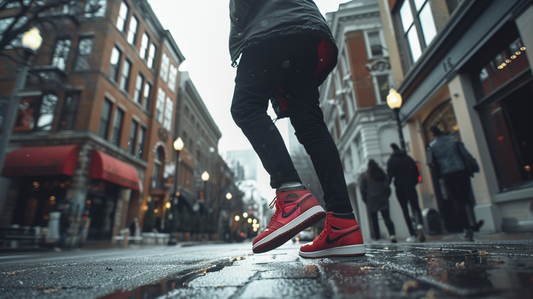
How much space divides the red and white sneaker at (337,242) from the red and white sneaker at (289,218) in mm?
101

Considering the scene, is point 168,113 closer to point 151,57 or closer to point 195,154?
point 151,57

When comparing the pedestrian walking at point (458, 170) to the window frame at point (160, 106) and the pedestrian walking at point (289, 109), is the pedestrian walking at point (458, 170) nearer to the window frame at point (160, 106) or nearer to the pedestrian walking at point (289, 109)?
the pedestrian walking at point (289, 109)

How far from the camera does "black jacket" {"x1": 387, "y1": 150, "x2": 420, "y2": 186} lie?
19.4 ft

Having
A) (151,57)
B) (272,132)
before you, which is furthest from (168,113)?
(272,132)

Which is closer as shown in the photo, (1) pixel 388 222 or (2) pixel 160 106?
(1) pixel 388 222

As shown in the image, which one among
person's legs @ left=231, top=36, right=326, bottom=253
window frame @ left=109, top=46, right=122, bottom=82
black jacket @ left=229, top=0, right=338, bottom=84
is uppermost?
window frame @ left=109, top=46, right=122, bottom=82

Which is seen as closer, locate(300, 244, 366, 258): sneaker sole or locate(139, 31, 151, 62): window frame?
locate(300, 244, 366, 258): sneaker sole

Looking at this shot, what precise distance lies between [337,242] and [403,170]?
4.89m

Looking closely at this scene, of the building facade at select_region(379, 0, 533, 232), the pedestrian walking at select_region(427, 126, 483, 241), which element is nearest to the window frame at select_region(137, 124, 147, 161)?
the building facade at select_region(379, 0, 533, 232)

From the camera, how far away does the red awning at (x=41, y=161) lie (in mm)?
12680

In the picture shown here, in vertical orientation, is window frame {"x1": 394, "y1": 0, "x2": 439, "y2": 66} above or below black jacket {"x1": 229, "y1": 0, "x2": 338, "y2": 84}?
above

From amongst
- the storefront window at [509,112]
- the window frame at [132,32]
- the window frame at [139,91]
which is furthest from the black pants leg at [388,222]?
the window frame at [132,32]

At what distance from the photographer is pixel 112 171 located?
1451 centimetres

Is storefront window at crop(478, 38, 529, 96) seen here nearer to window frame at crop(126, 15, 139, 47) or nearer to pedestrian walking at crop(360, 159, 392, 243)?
pedestrian walking at crop(360, 159, 392, 243)
